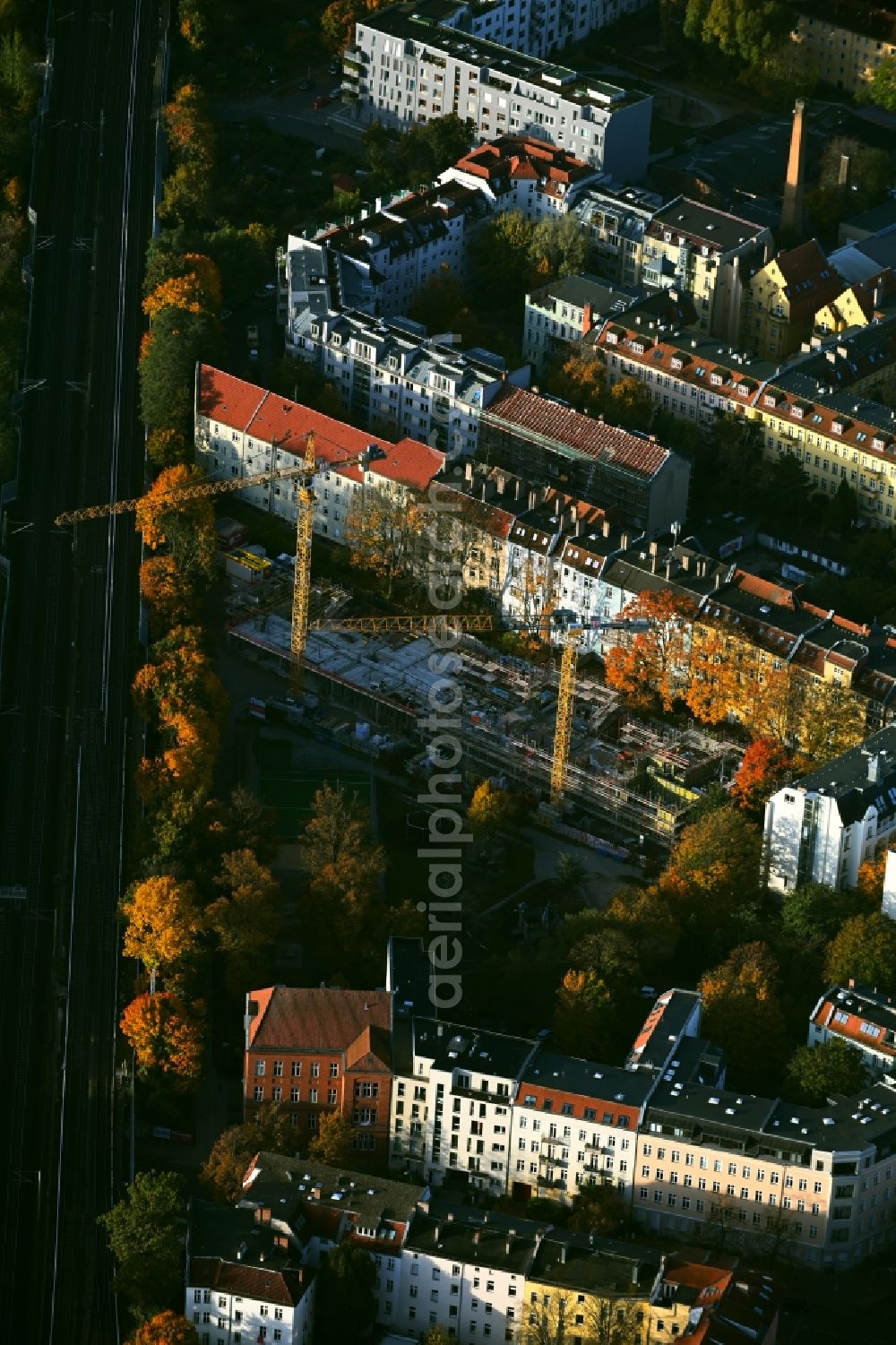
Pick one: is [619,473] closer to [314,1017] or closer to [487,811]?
[487,811]

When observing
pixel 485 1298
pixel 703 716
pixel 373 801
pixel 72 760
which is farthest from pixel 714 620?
pixel 485 1298

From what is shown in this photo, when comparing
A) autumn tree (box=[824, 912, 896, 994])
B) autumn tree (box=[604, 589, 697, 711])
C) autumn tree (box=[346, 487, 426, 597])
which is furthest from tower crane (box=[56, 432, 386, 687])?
autumn tree (box=[824, 912, 896, 994])

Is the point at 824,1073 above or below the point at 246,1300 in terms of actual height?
above

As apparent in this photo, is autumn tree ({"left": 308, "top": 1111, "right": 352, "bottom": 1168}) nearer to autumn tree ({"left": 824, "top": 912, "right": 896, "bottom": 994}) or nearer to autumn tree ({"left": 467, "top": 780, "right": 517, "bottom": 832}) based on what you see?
autumn tree ({"left": 467, "top": 780, "right": 517, "bottom": 832})

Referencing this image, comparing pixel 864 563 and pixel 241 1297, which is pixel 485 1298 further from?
pixel 864 563

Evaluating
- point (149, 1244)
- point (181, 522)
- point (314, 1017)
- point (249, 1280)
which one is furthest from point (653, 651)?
point (249, 1280)
